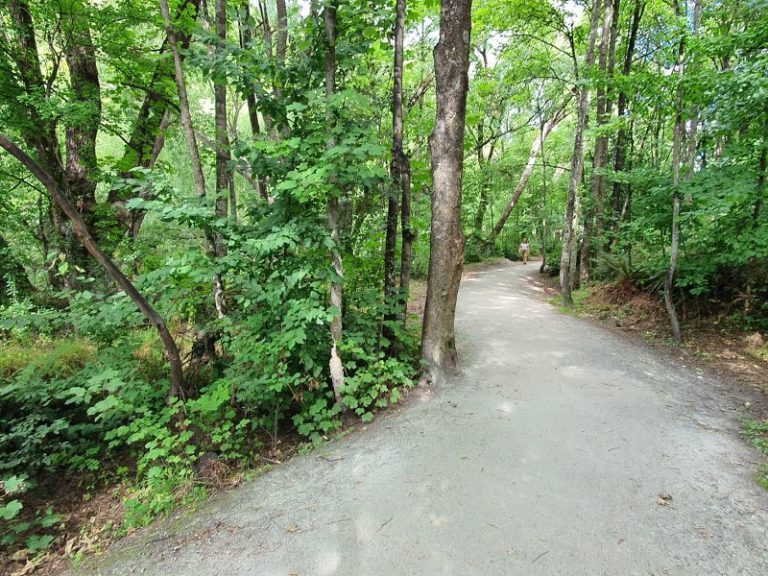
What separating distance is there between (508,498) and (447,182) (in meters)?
3.64

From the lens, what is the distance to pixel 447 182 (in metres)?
4.86

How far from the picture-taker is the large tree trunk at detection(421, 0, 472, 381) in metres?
4.64

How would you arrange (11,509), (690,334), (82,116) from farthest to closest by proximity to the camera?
(690,334) < (82,116) < (11,509)

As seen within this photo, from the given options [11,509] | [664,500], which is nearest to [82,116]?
[11,509]

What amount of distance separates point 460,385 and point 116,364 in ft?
14.3

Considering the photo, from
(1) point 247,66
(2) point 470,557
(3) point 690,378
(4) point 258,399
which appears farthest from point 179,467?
(3) point 690,378

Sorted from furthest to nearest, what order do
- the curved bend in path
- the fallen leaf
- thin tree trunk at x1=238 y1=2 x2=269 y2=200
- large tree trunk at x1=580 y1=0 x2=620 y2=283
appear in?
1. large tree trunk at x1=580 y1=0 x2=620 y2=283
2. thin tree trunk at x1=238 y1=2 x2=269 y2=200
3. the fallen leaf
4. the curved bend in path

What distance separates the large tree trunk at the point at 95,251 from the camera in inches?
127

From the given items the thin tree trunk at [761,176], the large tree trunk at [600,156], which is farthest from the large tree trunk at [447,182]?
the large tree trunk at [600,156]

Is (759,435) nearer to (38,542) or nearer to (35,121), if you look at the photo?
(38,542)

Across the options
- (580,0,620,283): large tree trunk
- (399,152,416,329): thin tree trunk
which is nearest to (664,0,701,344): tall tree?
(580,0,620,283): large tree trunk

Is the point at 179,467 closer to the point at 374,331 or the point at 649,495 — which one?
the point at 374,331

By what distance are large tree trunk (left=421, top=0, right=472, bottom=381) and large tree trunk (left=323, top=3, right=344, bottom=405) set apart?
1.31 metres

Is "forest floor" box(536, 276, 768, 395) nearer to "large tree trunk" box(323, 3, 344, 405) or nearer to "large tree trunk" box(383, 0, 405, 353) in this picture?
"large tree trunk" box(383, 0, 405, 353)
